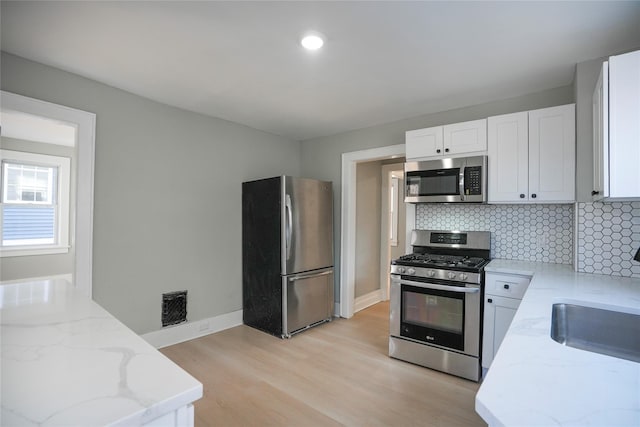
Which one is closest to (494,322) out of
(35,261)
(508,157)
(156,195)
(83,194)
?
(508,157)

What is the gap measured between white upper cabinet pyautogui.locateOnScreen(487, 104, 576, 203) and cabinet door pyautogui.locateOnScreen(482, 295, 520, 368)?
848 mm

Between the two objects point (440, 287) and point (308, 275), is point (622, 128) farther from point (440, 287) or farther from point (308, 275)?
point (308, 275)

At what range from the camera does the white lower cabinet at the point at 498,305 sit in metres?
2.36

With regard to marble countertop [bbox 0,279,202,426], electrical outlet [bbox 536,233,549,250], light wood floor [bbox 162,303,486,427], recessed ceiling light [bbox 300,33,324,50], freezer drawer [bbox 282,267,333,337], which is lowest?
light wood floor [bbox 162,303,486,427]

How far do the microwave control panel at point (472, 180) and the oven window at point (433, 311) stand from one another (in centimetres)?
95

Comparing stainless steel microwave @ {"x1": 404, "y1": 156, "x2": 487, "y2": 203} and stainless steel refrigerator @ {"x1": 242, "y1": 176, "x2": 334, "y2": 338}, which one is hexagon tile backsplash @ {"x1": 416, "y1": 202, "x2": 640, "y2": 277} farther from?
stainless steel refrigerator @ {"x1": 242, "y1": 176, "x2": 334, "y2": 338}

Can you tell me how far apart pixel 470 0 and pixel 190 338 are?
365cm

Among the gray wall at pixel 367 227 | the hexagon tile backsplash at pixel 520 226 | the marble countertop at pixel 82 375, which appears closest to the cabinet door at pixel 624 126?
the hexagon tile backsplash at pixel 520 226

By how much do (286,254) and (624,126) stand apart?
9.07 feet

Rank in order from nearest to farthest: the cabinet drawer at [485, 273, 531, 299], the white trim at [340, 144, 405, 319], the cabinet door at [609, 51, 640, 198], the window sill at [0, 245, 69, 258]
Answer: the cabinet door at [609, 51, 640, 198] → the cabinet drawer at [485, 273, 531, 299] → the white trim at [340, 144, 405, 319] → the window sill at [0, 245, 69, 258]

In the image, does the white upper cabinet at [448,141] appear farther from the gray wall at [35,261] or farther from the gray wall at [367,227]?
the gray wall at [35,261]

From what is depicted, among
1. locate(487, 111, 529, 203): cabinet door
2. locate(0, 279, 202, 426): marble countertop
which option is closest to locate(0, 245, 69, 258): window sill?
locate(0, 279, 202, 426): marble countertop

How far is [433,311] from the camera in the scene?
271cm

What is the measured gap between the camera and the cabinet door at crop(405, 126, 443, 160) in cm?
299
